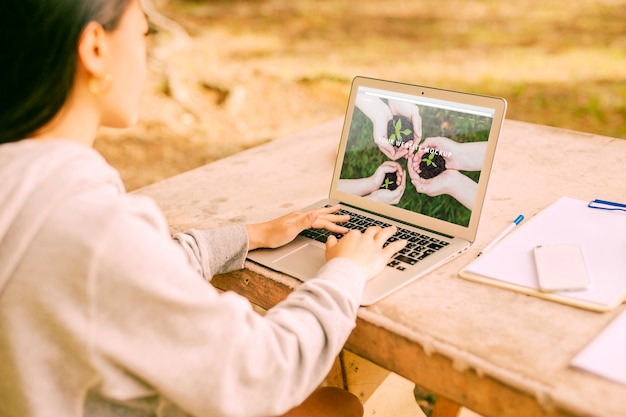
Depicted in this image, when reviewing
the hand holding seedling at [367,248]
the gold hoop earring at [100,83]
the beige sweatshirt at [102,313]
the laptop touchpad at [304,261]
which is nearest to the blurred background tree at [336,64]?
the laptop touchpad at [304,261]

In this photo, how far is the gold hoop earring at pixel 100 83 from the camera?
97 centimetres

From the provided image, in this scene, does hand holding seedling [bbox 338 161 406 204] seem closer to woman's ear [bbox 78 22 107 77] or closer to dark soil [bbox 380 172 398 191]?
dark soil [bbox 380 172 398 191]

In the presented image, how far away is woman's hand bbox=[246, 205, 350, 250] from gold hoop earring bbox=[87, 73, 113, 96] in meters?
0.50

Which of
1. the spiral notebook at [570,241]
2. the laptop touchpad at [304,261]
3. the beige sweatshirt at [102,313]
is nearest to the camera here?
the beige sweatshirt at [102,313]

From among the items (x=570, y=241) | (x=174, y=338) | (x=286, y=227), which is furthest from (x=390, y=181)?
(x=174, y=338)

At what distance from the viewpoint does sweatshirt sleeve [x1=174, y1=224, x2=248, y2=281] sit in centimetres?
133

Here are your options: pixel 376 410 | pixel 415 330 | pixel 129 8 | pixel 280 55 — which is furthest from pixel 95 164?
pixel 280 55

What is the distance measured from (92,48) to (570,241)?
0.96 m

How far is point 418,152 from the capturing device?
4.77ft

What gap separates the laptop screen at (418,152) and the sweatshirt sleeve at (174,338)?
1.93ft

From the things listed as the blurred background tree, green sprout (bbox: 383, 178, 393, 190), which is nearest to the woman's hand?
green sprout (bbox: 383, 178, 393, 190)

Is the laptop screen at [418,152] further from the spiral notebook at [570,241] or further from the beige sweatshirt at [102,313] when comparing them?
the beige sweatshirt at [102,313]

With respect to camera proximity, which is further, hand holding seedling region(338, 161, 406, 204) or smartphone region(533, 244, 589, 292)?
hand holding seedling region(338, 161, 406, 204)

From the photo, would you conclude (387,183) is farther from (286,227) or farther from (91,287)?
(91,287)
